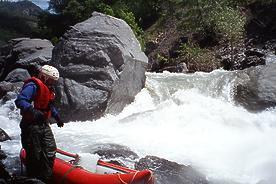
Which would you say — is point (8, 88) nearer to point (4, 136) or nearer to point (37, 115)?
point (4, 136)

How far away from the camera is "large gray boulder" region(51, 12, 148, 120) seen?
12344mm

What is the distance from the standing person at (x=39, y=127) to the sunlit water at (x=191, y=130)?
2.72m

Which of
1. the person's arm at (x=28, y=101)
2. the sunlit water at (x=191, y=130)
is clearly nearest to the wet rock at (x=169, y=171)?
the sunlit water at (x=191, y=130)

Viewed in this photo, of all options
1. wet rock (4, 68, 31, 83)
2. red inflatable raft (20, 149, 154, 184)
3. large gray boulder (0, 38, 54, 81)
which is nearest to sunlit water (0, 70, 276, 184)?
red inflatable raft (20, 149, 154, 184)

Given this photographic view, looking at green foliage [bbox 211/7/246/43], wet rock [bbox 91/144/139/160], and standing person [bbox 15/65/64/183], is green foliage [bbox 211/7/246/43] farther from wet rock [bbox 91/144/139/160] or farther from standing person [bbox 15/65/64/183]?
standing person [bbox 15/65/64/183]

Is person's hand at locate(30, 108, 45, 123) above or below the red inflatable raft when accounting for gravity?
above

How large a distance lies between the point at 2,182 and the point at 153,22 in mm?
18118

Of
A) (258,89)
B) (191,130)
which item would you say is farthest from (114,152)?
(258,89)

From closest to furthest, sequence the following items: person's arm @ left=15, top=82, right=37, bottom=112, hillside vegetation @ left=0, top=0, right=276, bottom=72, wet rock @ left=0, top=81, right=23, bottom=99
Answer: person's arm @ left=15, top=82, right=37, bottom=112, wet rock @ left=0, top=81, right=23, bottom=99, hillside vegetation @ left=0, top=0, right=276, bottom=72

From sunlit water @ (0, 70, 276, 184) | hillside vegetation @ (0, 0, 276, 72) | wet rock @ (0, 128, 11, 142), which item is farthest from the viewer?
hillside vegetation @ (0, 0, 276, 72)

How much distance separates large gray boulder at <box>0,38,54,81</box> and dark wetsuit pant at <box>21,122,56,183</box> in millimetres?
9831

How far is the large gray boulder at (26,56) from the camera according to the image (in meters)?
16.8

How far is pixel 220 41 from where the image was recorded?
1836 cm

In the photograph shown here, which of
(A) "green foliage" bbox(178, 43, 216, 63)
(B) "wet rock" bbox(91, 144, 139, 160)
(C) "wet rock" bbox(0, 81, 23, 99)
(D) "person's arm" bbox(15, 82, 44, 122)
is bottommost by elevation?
(C) "wet rock" bbox(0, 81, 23, 99)
